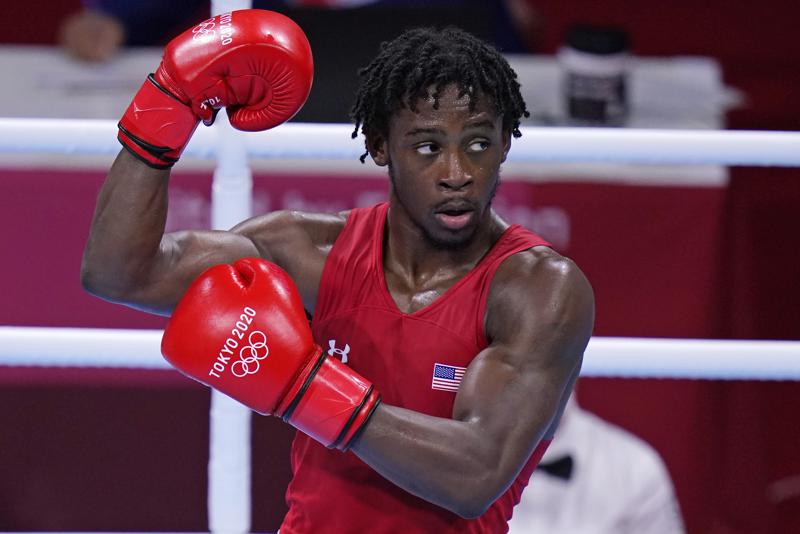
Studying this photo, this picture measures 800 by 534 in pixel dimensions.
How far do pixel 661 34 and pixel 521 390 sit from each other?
3.32 meters

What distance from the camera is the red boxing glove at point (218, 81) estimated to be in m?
1.59

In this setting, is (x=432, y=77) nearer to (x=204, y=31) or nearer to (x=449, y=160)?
(x=449, y=160)

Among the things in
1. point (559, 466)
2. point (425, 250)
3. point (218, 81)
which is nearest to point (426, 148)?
point (425, 250)

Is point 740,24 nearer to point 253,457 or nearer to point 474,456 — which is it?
point 253,457

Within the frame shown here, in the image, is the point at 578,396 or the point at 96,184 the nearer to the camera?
the point at 96,184

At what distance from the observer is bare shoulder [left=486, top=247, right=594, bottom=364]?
5.14 ft

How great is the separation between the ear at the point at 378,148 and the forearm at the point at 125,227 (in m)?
0.27

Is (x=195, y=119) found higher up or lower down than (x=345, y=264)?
higher up

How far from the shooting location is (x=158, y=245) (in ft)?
5.45

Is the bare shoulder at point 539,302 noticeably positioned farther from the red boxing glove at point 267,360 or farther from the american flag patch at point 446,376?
the red boxing glove at point 267,360

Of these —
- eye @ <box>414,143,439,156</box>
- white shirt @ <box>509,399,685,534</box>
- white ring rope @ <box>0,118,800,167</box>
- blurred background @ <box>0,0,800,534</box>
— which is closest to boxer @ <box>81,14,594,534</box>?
eye @ <box>414,143,439,156</box>

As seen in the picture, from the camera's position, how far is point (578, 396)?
274 cm

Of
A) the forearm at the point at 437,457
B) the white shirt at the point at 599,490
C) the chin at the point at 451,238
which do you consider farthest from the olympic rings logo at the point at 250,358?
the white shirt at the point at 599,490

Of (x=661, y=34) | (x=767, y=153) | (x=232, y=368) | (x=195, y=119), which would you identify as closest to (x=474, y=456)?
(x=232, y=368)
